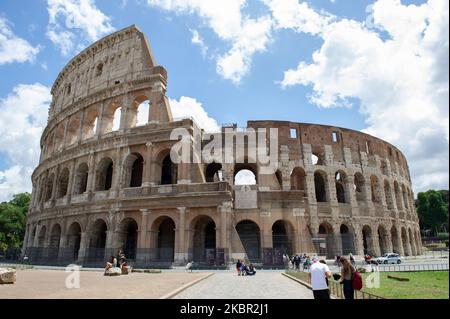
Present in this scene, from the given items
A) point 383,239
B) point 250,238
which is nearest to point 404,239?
point 383,239

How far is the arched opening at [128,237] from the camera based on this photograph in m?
24.2

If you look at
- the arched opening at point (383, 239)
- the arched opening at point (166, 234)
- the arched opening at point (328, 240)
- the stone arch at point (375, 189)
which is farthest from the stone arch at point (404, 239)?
the arched opening at point (166, 234)

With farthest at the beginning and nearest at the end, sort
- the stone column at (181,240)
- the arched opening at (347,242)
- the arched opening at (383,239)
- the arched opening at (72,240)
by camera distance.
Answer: the arched opening at (383,239), the arched opening at (347,242), the arched opening at (72,240), the stone column at (181,240)

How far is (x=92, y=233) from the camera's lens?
82.7 feet

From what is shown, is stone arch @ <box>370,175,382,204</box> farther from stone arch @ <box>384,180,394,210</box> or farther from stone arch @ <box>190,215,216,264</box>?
A: stone arch @ <box>190,215,216,264</box>

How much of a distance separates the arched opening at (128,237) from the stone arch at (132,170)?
3153 millimetres

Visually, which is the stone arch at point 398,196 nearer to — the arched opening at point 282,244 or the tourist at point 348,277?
the arched opening at point 282,244

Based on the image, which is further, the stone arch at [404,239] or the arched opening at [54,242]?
the stone arch at [404,239]

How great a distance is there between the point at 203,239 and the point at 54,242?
1487 cm

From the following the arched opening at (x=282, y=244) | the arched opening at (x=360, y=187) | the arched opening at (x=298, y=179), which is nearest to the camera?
the arched opening at (x=282, y=244)

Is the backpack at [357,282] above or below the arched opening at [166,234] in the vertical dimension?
below

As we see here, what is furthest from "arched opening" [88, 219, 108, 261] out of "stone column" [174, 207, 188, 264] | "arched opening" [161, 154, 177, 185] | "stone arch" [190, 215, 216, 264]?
"stone arch" [190, 215, 216, 264]
